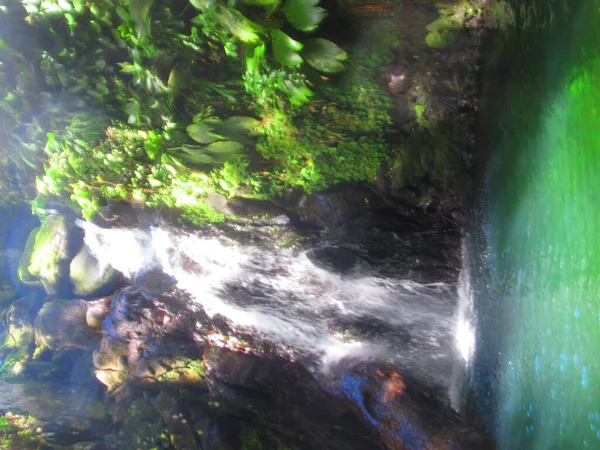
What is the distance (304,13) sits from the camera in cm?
286

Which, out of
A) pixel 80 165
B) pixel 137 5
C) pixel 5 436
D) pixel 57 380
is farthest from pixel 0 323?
pixel 137 5

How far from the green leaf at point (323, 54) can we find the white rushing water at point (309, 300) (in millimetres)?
2087

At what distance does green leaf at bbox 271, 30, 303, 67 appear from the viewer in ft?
9.33

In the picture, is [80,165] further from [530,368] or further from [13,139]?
[530,368]

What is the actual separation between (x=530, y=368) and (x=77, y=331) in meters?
7.12

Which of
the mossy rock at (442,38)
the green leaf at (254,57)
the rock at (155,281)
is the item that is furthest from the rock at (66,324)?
the mossy rock at (442,38)

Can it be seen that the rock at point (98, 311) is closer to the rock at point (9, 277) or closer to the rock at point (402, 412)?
the rock at point (9, 277)

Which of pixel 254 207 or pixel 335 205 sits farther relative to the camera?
pixel 254 207

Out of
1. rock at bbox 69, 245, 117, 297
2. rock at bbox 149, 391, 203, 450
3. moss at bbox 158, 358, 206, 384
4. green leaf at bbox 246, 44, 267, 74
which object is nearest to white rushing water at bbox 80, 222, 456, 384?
moss at bbox 158, 358, 206, 384

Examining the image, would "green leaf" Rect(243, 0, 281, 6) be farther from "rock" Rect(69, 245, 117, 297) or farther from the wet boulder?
the wet boulder

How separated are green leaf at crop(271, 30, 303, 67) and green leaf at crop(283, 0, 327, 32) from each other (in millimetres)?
156

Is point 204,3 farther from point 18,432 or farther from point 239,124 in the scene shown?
point 18,432

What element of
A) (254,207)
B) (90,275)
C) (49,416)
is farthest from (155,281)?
(49,416)

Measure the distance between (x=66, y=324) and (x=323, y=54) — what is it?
6896 mm
